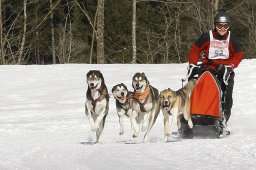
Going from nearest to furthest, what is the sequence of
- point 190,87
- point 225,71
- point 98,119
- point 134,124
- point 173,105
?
point 173,105 → point 134,124 → point 98,119 → point 190,87 → point 225,71

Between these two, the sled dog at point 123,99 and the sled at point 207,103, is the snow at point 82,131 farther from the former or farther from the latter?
the sled dog at point 123,99

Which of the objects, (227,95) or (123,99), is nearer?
(123,99)

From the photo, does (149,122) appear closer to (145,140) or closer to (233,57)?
(145,140)

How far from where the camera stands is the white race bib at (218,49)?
809cm

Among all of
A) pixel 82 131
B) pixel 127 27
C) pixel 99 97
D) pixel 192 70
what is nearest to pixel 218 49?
pixel 192 70

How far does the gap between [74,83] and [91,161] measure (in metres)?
8.97

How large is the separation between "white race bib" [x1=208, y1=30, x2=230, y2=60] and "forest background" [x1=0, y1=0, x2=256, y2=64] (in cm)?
2354

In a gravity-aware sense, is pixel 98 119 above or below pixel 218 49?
below

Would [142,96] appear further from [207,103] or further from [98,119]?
[207,103]

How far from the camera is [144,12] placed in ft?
119

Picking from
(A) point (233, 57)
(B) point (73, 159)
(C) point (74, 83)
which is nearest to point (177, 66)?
(C) point (74, 83)

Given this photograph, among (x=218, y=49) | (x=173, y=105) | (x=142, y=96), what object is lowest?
(x=173, y=105)

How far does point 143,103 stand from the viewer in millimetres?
7492

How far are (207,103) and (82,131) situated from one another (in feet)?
7.84
